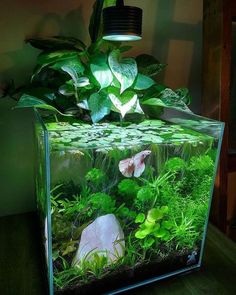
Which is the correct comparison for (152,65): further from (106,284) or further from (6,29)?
(106,284)

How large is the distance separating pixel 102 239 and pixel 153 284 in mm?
172

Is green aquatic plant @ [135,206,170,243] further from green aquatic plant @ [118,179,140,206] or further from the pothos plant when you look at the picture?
the pothos plant

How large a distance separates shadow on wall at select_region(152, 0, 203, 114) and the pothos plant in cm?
22

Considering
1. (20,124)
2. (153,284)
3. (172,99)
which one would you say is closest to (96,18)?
(172,99)

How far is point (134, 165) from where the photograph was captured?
55cm

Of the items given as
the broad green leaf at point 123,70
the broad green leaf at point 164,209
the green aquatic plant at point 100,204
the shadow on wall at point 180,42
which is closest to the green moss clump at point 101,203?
the green aquatic plant at point 100,204

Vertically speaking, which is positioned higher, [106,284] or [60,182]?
[60,182]

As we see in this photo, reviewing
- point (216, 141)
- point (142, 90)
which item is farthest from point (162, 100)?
point (216, 141)

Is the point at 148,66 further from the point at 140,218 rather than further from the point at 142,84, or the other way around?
the point at 140,218

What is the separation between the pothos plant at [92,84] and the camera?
67 cm

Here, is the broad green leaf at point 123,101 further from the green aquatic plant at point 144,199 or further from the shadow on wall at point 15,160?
the shadow on wall at point 15,160

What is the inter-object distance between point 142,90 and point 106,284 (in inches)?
18.1

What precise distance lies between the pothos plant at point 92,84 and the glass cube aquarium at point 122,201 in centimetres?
6

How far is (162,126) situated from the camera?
2.37 ft
